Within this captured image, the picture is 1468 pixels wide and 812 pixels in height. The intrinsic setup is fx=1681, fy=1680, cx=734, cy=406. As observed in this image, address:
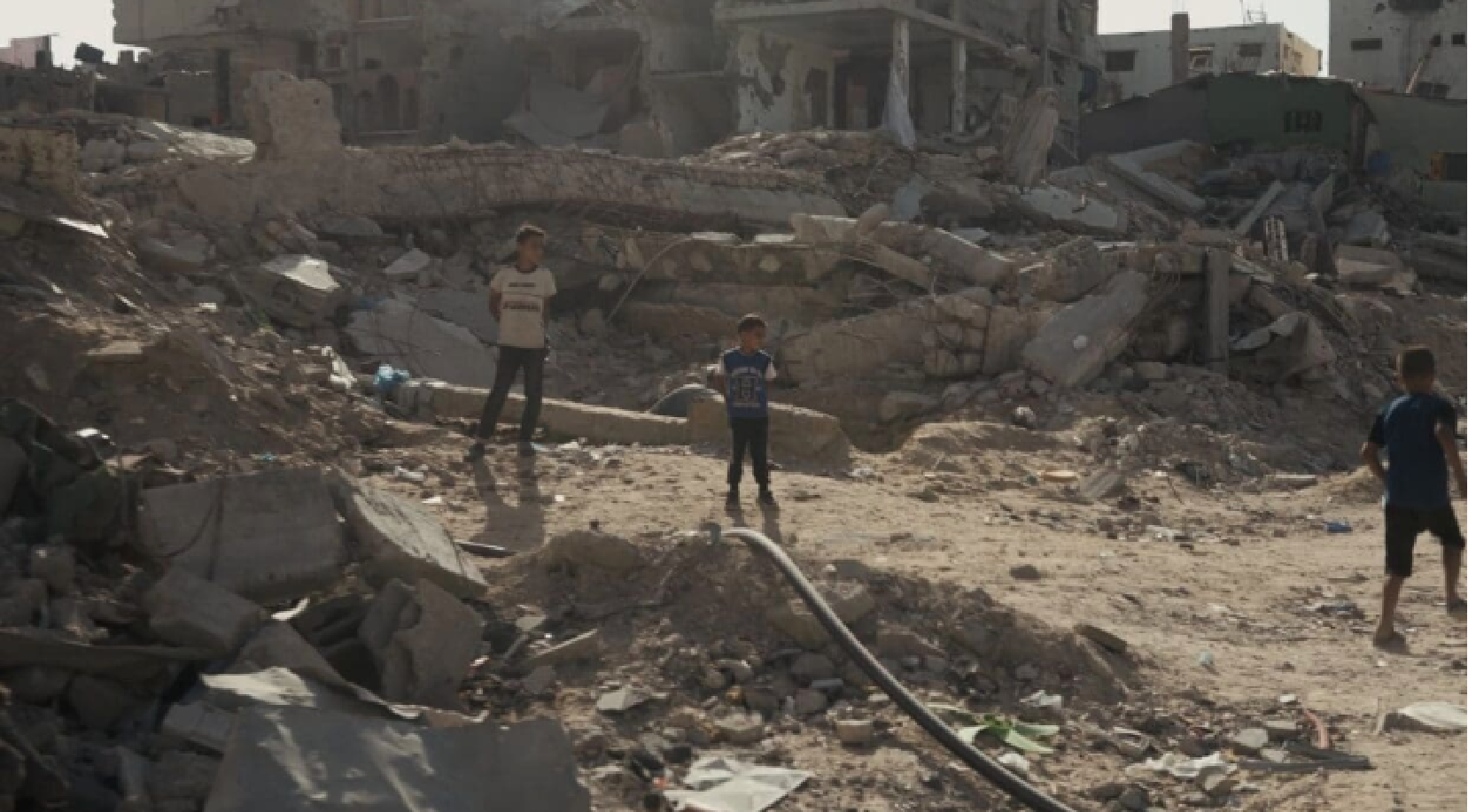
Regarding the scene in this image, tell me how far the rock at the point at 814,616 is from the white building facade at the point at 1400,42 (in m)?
43.0

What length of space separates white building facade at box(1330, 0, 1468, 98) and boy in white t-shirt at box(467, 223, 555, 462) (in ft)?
133

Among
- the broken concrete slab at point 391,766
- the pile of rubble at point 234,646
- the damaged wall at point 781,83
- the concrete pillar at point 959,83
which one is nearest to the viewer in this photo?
the broken concrete slab at point 391,766

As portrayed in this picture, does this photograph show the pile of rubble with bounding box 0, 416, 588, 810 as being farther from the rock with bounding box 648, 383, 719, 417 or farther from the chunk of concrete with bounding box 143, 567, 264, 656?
the rock with bounding box 648, 383, 719, 417

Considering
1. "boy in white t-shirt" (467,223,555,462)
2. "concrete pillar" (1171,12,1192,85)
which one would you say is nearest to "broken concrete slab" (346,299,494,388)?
"boy in white t-shirt" (467,223,555,462)

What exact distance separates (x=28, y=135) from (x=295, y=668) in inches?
245

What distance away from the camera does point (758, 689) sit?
550 cm

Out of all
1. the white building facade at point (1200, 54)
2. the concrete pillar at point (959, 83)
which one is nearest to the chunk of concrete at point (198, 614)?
the concrete pillar at point (959, 83)

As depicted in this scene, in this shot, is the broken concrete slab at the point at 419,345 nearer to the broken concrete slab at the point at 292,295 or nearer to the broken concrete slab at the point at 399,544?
the broken concrete slab at the point at 292,295

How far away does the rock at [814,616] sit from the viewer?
579cm

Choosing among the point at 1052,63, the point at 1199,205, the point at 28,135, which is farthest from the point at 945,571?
the point at 1052,63

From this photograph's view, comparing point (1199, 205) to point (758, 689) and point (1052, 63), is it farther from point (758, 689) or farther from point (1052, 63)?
point (758, 689)

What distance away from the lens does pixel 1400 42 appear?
46.9 meters

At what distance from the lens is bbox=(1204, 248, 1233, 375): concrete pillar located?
14688 millimetres

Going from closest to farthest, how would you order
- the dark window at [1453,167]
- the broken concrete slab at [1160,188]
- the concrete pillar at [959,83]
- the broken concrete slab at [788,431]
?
the broken concrete slab at [788,431]
the broken concrete slab at [1160,188]
the concrete pillar at [959,83]
the dark window at [1453,167]
